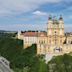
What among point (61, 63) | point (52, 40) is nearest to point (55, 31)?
point (52, 40)

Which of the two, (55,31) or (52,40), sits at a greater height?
(55,31)

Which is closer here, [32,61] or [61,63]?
[61,63]

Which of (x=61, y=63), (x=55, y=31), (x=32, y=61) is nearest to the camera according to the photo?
(x=61, y=63)

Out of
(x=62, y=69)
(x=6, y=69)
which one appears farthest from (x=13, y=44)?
(x=62, y=69)

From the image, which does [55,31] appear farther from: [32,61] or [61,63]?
Result: [61,63]

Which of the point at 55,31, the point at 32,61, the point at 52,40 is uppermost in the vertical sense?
the point at 55,31

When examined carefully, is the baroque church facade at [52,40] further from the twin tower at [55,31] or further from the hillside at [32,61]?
the hillside at [32,61]

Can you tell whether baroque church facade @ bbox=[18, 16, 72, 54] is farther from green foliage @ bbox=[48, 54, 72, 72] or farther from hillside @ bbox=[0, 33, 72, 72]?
green foliage @ bbox=[48, 54, 72, 72]

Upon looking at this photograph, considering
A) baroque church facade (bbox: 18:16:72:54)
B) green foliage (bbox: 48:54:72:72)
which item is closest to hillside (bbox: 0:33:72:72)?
green foliage (bbox: 48:54:72:72)

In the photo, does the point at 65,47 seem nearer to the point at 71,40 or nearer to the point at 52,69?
the point at 71,40
